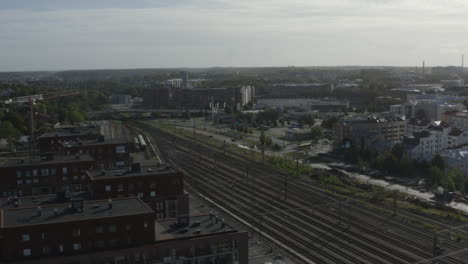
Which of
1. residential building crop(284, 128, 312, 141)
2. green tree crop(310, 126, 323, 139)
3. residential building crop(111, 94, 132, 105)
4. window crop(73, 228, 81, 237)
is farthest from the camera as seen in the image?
residential building crop(111, 94, 132, 105)

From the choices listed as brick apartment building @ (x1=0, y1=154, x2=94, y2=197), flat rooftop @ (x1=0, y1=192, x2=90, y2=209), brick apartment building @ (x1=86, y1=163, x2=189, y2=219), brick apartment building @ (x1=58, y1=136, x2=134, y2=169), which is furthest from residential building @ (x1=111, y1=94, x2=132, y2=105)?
flat rooftop @ (x1=0, y1=192, x2=90, y2=209)

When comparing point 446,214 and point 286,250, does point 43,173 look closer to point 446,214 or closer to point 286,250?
point 286,250

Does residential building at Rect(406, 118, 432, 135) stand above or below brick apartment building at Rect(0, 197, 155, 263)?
below

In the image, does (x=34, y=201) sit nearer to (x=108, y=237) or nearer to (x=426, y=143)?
(x=108, y=237)

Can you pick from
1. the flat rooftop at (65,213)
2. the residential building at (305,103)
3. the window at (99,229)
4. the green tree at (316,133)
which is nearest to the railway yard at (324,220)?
the flat rooftop at (65,213)

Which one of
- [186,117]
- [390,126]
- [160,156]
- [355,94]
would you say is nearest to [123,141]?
[160,156]

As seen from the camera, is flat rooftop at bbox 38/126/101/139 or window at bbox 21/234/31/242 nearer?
window at bbox 21/234/31/242

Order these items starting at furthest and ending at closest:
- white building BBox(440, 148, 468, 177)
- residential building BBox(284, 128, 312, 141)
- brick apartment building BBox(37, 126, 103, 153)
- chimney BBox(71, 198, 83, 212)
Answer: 1. residential building BBox(284, 128, 312, 141)
2. brick apartment building BBox(37, 126, 103, 153)
3. white building BBox(440, 148, 468, 177)
4. chimney BBox(71, 198, 83, 212)

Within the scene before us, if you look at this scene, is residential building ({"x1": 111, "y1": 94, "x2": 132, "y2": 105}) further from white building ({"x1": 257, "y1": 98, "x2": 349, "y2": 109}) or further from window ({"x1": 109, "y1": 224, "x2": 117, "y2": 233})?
window ({"x1": 109, "y1": 224, "x2": 117, "y2": 233})
